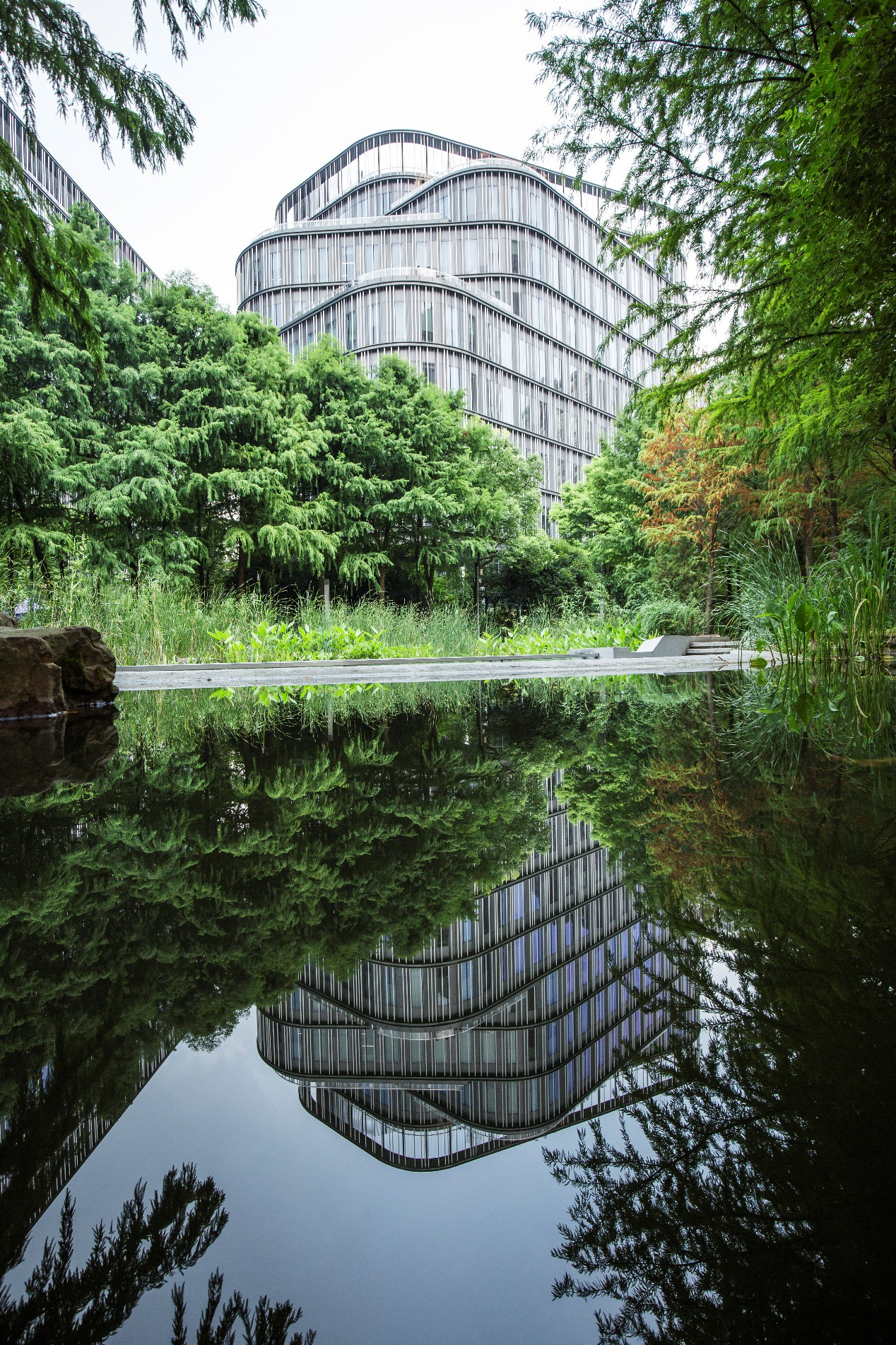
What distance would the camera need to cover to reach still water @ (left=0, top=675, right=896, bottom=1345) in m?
0.38

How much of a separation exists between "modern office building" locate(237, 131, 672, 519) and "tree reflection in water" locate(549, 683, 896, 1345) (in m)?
32.8

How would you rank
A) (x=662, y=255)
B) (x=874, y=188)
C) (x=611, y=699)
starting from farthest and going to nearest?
1. (x=662, y=255)
2. (x=611, y=699)
3. (x=874, y=188)

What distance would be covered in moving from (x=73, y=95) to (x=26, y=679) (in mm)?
4128

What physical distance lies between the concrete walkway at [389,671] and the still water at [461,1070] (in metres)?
4.74

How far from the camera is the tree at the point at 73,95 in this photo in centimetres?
492

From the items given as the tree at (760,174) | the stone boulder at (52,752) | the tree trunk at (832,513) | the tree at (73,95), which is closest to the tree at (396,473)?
the tree trunk at (832,513)

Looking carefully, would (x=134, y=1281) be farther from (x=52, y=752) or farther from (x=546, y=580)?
(x=546, y=580)

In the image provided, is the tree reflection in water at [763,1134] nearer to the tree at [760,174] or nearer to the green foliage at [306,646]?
the tree at [760,174]

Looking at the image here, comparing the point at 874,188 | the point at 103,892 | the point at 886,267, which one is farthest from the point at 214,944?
the point at 886,267

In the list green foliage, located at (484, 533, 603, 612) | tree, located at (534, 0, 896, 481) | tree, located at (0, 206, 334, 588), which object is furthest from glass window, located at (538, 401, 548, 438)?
tree, located at (534, 0, 896, 481)

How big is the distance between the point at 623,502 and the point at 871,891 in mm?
20962

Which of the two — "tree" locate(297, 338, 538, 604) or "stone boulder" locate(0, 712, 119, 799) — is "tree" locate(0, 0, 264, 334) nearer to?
"stone boulder" locate(0, 712, 119, 799)

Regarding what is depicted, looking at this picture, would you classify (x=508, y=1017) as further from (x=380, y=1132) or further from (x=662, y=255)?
(x=662, y=255)

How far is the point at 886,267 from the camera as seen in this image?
3.31m
